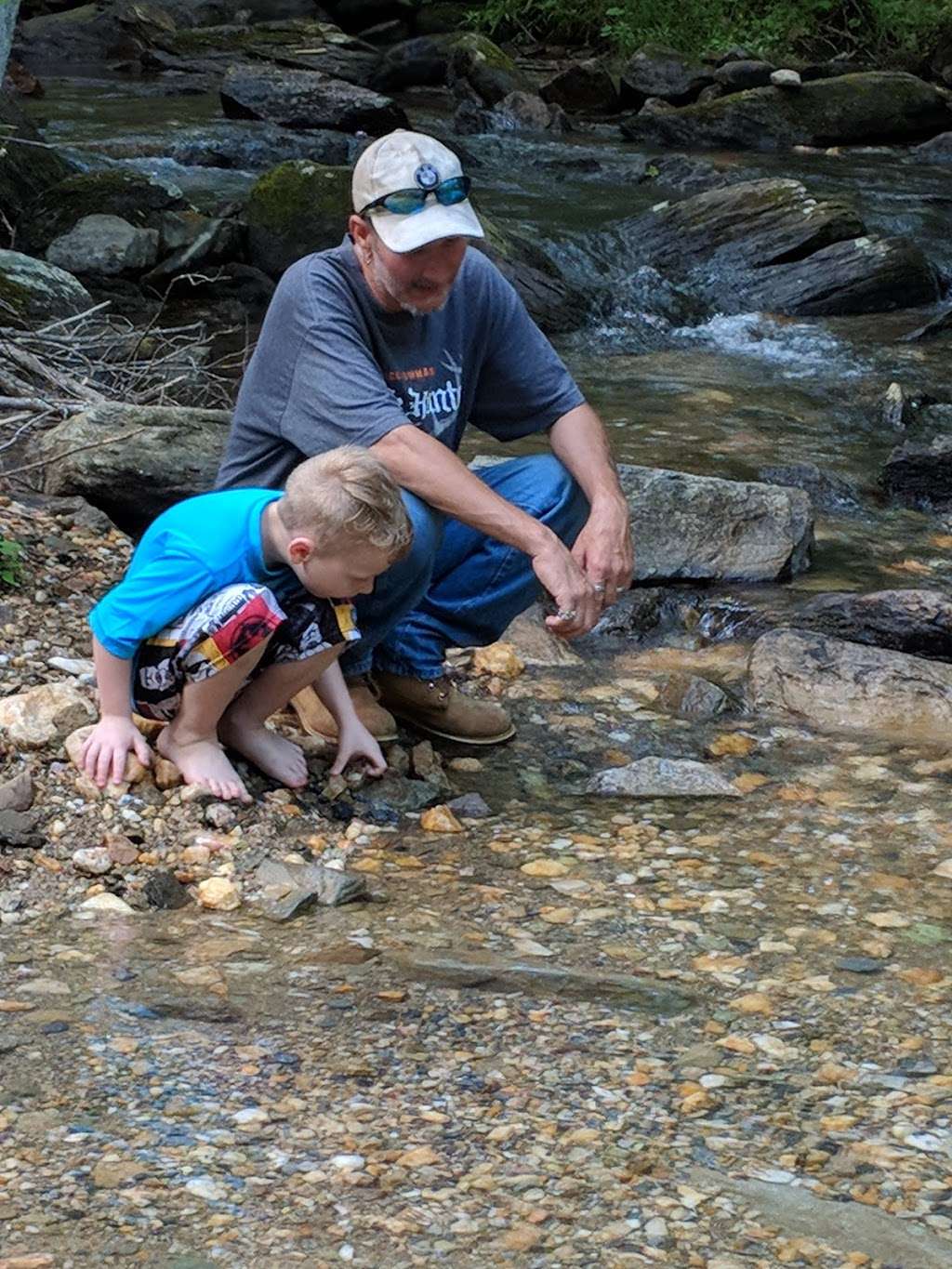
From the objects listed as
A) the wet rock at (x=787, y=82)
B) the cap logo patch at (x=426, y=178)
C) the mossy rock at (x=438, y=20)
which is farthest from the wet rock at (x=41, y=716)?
the mossy rock at (x=438, y=20)

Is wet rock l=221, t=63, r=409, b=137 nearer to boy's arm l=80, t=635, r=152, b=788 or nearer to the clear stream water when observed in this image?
the clear stream water

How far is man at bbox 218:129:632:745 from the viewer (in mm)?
3461

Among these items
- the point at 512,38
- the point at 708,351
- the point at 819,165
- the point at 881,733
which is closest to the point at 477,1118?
the point at 881,733

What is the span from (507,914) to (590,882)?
0.24m

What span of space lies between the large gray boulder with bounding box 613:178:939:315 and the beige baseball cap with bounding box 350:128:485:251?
25.8ft

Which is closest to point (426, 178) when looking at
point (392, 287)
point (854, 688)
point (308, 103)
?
point (392, 287)

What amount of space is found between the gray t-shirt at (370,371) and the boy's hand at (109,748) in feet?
2.06

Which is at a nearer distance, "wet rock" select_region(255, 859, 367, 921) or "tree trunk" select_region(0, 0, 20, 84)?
"wet rock" select_region(255, 859, 367, 921)

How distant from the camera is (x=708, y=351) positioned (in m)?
9.85

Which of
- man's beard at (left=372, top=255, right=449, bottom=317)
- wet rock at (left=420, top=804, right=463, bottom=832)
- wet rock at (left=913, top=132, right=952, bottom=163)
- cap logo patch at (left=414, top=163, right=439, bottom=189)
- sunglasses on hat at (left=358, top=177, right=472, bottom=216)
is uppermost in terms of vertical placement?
cap logo patch at (left=414, top=163, right=439, bottom=189)

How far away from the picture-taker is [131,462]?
504 centimetres

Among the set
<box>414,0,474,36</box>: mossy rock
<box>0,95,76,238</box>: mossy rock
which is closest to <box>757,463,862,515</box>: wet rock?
<box>0,95,76,238</box>: mossy rock

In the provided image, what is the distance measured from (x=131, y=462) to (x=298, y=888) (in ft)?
7.10

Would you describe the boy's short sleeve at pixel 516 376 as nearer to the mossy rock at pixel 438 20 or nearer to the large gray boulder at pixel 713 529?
the large gray boulder at pixel 713 529
